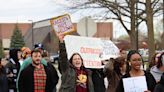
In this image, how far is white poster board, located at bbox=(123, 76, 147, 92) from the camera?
6102 mm

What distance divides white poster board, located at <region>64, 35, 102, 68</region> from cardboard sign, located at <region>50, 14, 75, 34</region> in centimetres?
34

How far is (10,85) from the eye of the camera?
11.2 m

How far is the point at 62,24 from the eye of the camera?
31.8 ft

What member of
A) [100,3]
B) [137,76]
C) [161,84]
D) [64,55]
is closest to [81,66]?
[64,55]

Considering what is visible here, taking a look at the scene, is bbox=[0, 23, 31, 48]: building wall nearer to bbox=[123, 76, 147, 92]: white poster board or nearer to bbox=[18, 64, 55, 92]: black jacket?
bbox=[18, 64, 55, 92]: black jacket

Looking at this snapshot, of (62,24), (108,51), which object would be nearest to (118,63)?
(62,24)

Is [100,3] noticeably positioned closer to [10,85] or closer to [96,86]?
[10,85]

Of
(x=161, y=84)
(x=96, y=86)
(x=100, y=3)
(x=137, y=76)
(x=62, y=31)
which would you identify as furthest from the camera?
(x=100, y=3)

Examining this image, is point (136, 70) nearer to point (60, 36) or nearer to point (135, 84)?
point (135, 84)

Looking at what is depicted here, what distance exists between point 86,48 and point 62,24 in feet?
2.29

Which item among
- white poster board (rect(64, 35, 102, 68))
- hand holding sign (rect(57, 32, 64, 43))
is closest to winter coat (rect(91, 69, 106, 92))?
white poster board (rect(64, 35, 102, 68))

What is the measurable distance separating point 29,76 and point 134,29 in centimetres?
1437

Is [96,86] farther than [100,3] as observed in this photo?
No

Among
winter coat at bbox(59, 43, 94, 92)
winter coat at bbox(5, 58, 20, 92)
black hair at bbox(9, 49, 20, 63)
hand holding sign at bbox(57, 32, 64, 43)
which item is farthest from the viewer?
black hair at bbox(9, 49, 20, 63)
